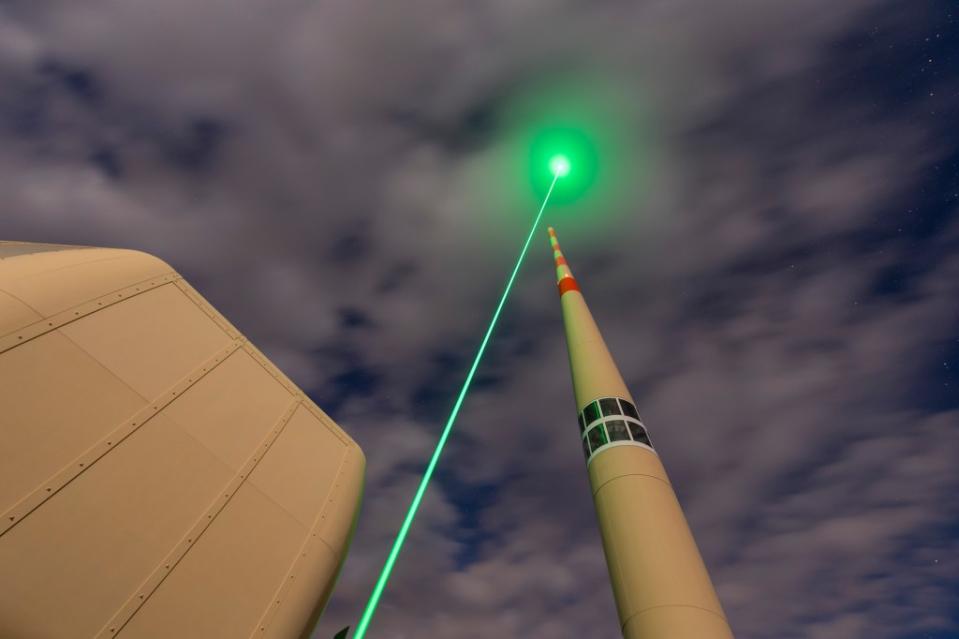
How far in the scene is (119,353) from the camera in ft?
17.5

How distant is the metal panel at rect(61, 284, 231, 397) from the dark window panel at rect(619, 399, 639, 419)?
35.2ft

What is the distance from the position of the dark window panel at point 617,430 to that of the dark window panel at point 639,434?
219 mm

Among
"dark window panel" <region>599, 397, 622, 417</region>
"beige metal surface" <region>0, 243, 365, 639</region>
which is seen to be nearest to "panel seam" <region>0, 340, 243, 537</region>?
"beige metal surface" <region>0, 243, 365, 639</region>

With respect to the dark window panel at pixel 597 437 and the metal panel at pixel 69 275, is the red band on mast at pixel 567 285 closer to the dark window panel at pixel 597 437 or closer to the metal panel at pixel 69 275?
the dark window panel at pixel 597 437

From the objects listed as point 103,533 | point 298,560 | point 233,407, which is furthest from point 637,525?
point 103,533

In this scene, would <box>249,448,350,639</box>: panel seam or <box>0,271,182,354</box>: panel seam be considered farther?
<box>249,448,350,639</box>: panel seam

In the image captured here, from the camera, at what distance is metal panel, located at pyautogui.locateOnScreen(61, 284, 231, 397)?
5.19 meters

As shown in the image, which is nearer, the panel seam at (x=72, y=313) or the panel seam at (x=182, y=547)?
the panel seam at (x=182, y=547)

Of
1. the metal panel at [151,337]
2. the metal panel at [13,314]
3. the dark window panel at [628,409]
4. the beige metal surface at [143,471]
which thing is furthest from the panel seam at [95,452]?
the dark window panel at [628,409]

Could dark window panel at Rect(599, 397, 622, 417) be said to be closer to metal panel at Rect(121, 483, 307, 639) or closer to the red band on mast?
the red band on mast

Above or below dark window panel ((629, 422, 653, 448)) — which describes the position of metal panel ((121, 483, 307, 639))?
below

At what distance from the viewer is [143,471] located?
4926 mm

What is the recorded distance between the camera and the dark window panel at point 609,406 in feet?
42.5

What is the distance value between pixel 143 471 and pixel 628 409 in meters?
11.8
